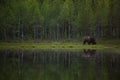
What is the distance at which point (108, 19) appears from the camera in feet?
172

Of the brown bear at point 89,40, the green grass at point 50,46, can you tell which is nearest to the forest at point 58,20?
the green grass at point 50,46

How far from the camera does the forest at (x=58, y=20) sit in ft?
167

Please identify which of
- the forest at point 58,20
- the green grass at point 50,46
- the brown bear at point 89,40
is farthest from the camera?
the forest at point 58,20

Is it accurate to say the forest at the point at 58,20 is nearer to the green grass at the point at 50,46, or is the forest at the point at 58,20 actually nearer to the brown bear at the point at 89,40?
the green grass at the point at 50,46

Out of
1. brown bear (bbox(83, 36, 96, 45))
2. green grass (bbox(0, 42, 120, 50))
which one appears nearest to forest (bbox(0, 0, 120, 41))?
green grass (bbox(0, 42, 120, 50))

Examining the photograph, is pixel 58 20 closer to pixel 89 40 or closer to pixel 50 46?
pixel 50 46

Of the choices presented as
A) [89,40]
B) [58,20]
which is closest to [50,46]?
[89,40]

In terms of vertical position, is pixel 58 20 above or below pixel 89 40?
above

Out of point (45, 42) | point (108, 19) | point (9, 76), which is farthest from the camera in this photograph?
point (108, 19)

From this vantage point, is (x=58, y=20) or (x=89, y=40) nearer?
(x=89, y=40)

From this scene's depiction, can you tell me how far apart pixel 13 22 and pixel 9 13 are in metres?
1.74

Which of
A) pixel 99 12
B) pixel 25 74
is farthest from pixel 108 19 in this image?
pixel 25 74

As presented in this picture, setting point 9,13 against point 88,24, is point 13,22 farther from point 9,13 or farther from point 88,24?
point 88,24

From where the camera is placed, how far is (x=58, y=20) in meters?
51.9
